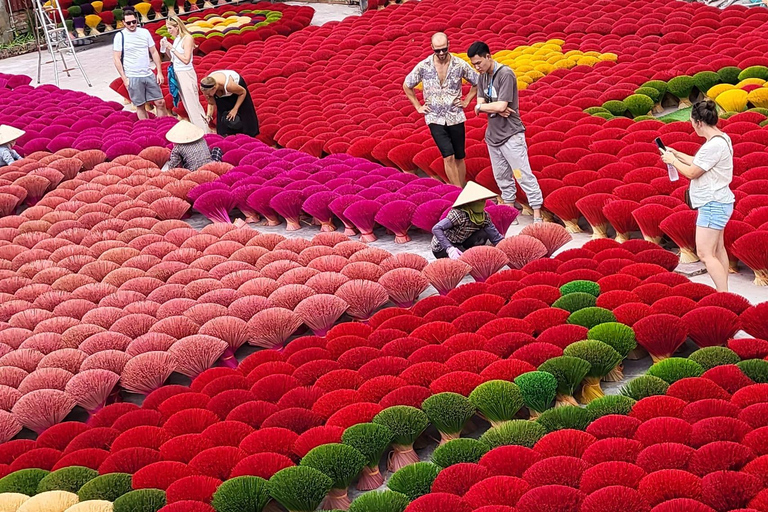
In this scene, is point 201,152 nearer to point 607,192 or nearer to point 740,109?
point 607,192

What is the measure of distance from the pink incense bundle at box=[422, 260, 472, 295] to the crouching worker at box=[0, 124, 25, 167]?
518cm

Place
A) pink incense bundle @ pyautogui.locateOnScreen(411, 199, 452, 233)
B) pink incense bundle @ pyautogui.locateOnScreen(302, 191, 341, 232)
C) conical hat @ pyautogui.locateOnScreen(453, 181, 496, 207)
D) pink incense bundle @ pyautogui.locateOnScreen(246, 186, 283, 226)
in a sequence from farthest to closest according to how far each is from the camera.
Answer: pink incense bundle @ pyautogui.locateOnScreen(246, 186, 283, 226), pink incense bundle @ pyautogui.locateOnScreen(302, 191, 341, 232), pink incense bundle @ pyautogui.locateOnScreen(411, 199, 452, 233), conical hat @ pyautogui.locateOnScreen(453, 181, 496, 207)

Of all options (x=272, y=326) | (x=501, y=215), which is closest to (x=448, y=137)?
(x=501, y=215)

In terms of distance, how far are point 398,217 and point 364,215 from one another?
283 millimetres

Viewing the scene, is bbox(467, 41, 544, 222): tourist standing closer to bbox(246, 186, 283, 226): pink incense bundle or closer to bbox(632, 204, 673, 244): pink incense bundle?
bbox(632, 204, 673, 244): pink incense bundle

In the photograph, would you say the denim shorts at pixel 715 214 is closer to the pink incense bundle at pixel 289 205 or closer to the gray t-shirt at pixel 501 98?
the gray t-shirt at pixel 501 98

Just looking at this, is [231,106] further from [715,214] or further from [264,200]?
[715,214]

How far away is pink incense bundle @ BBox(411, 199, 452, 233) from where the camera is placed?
7.06m

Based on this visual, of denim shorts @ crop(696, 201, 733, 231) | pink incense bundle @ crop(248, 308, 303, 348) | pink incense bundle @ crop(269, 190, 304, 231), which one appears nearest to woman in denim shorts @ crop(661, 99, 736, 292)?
denim shorts @ crop(696, 201, 733, 231)

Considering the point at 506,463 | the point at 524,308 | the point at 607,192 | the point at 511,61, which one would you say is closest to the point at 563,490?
the point at 506,463

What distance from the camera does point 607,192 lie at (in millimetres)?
7160

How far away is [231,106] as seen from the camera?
10.0 meters

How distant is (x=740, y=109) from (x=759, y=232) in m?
3.47

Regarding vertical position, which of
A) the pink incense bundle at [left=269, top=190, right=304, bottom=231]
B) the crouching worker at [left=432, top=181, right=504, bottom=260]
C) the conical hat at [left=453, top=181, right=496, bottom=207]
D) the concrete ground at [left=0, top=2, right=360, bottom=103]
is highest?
the conical hat at [left=453, top=181, right=496, bottom=207]
